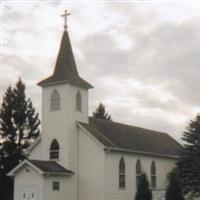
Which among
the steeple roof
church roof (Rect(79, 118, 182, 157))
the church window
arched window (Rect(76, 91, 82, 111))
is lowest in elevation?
the church window

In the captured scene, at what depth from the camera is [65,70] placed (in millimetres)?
47312

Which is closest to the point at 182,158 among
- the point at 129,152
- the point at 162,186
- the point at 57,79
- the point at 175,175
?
the point at 162,186

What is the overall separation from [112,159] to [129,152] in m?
3.21

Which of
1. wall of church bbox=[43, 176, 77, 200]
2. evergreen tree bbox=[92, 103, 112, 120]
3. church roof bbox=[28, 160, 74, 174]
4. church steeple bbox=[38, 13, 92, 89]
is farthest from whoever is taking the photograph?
evergreen tree bbox=[92, 103, 112, 120]

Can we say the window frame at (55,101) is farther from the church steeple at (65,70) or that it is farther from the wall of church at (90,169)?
the wall of church at (90,169)

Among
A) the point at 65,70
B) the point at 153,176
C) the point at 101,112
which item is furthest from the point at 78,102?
the point at 101,112

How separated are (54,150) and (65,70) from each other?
23.2 ft

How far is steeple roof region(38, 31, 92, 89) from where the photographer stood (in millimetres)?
46438

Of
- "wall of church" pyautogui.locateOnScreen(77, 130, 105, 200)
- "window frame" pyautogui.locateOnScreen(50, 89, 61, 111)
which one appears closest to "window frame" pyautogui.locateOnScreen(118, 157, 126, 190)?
"wall of church" pyautogui.locateOnScreen(77, 130, 105, 200)

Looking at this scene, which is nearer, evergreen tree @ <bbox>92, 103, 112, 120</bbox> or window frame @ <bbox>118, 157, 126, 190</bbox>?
window frame @ <bbox>118, 157, 126, 190</bbox>

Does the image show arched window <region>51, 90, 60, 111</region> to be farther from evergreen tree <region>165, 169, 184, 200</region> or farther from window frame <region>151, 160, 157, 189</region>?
window frame <region>151, 160, 157, 189</region>

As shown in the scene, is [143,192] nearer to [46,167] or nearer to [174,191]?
[174,191]

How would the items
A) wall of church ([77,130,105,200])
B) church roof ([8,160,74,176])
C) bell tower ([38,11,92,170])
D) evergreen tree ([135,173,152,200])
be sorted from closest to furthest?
1. evergreen tree ([135,173,152,200])
2. church roof ([8,160,74,176])
3. wall of church ([77,130,105,200])
4. bell tower ([38,11,92,170])

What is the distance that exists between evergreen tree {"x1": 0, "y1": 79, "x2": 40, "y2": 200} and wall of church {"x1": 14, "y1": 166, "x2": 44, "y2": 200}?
1397cm
